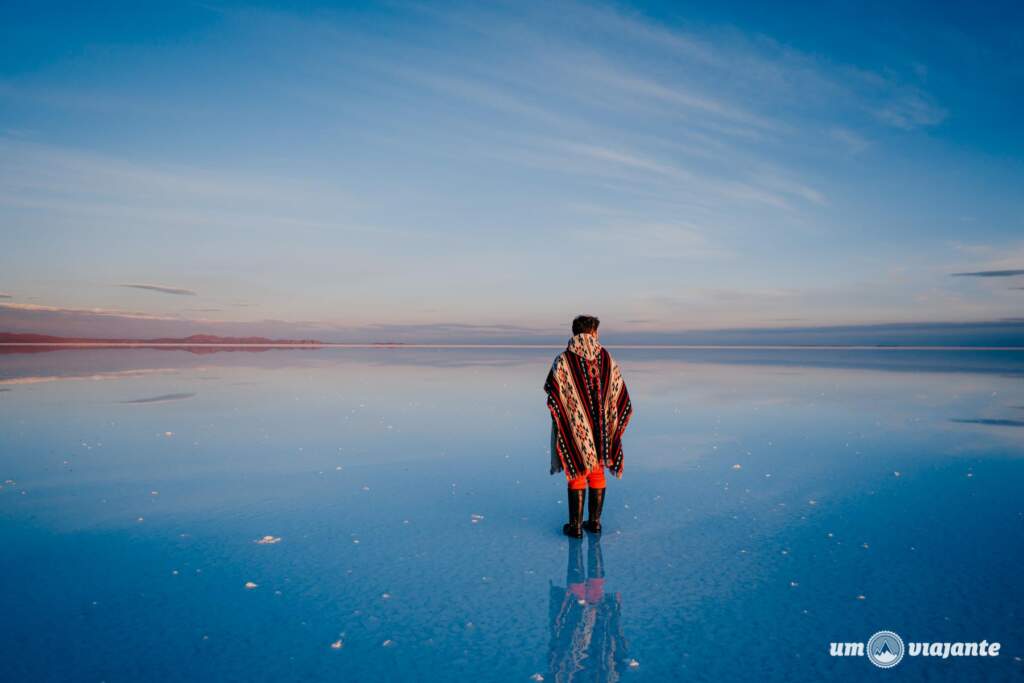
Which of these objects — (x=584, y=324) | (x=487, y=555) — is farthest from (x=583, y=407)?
(x=487, y=555)

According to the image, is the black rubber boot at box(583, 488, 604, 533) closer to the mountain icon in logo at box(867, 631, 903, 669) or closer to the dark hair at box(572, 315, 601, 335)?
the dark hair at box(572, 315, 601, 335)

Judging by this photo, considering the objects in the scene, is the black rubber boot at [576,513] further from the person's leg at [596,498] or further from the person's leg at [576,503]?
the person's leg at [596,498]

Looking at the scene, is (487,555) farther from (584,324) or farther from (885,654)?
(885,654)

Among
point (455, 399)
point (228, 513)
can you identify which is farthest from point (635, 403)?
point (228, 513)

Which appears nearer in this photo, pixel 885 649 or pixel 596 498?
pixel 885 649

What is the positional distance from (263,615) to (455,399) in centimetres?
1492

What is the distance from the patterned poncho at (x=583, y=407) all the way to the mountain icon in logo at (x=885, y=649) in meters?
3.00

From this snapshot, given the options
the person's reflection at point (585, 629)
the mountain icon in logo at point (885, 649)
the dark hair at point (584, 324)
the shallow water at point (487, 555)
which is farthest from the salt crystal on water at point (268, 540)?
the mountain icon in logo at point (885, 649)

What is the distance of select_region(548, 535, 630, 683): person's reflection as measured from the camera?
4.32m

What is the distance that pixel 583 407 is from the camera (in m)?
6.98

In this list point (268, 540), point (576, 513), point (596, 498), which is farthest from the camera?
Result: point (596, 498)

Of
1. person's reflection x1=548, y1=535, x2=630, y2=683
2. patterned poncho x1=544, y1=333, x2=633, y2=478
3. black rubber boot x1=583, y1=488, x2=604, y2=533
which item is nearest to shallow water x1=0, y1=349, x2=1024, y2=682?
person's reflection x1=548, y1=535, x2=630, y2=683

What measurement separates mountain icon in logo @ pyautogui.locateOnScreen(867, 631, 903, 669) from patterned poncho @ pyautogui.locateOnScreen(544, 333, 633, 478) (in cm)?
300

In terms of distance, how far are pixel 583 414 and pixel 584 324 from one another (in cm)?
103
